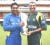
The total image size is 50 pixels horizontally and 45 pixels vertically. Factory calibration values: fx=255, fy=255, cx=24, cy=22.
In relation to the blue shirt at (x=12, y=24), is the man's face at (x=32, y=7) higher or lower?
higher

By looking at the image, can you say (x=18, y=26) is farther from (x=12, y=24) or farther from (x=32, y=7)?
(x=32, y=7)

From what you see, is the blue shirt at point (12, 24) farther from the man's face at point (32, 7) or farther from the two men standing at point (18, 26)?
the man's face at point (32, 7)

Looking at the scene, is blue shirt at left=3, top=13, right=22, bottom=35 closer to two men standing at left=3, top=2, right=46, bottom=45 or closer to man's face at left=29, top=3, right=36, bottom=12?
two men standing at left=3, top=2, right=46, bottom=45

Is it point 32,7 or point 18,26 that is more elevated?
point 32,7

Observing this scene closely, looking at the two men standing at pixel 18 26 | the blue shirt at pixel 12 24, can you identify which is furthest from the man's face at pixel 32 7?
the blue shirt at pixel 12 24

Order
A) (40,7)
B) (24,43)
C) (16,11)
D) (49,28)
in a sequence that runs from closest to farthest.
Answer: (16,11), (24,43), (49,28), (40,7)

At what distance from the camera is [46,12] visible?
382 inches

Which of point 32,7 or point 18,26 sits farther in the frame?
point 32,7

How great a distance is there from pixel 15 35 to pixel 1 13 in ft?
16.3

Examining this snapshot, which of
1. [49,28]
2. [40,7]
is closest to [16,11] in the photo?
[49,28]

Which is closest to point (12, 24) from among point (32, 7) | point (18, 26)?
point (18, 26)

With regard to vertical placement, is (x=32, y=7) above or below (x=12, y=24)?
above

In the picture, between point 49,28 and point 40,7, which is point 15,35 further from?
point 40,7

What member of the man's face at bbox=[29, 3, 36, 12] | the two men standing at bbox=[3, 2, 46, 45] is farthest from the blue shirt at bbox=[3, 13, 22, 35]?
the man's face at bbox=[29, 3, 36, 12]
